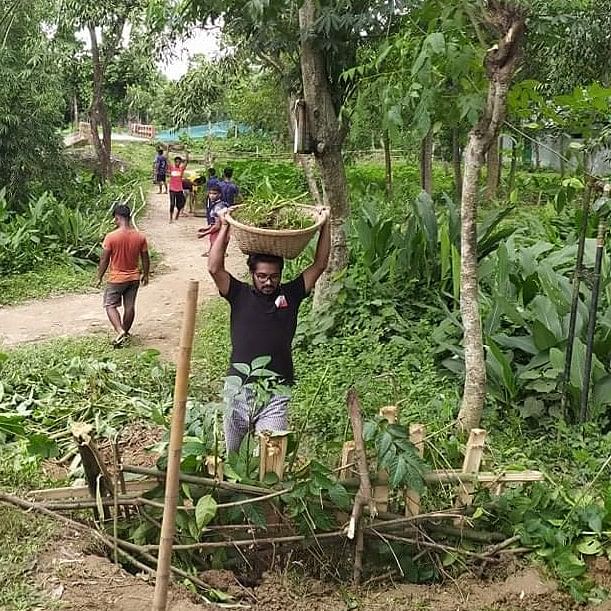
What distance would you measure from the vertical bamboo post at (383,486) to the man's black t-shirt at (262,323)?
733mm

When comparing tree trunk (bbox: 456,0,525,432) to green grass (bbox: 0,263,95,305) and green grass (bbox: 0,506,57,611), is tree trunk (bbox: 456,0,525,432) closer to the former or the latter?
green grass (bbox: 0,506,57,611)

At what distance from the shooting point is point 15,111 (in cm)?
1248

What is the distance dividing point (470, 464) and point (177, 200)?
12.1 m

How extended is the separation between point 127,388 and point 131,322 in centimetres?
189

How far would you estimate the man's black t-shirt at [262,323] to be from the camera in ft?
12.4

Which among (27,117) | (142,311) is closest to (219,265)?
(142,311)

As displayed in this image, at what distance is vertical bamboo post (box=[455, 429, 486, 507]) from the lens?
338 centimetres

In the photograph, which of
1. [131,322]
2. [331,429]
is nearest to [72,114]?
[131,322]

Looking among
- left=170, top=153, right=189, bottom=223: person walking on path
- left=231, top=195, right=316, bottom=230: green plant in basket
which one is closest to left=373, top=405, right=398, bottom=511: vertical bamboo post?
left=231, top=195, right=316, bottom=230: green plant in basket

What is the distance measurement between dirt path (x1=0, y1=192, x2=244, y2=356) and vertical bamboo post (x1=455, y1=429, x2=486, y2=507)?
3.79m

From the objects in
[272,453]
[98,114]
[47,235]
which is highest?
[98,114]

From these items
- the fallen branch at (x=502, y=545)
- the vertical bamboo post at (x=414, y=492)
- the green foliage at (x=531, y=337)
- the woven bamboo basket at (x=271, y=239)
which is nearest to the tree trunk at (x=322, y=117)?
the green foliage at (x=531, y=337)

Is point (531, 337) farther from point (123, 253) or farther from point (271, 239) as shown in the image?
point (123, 253)

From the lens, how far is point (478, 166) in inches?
152
